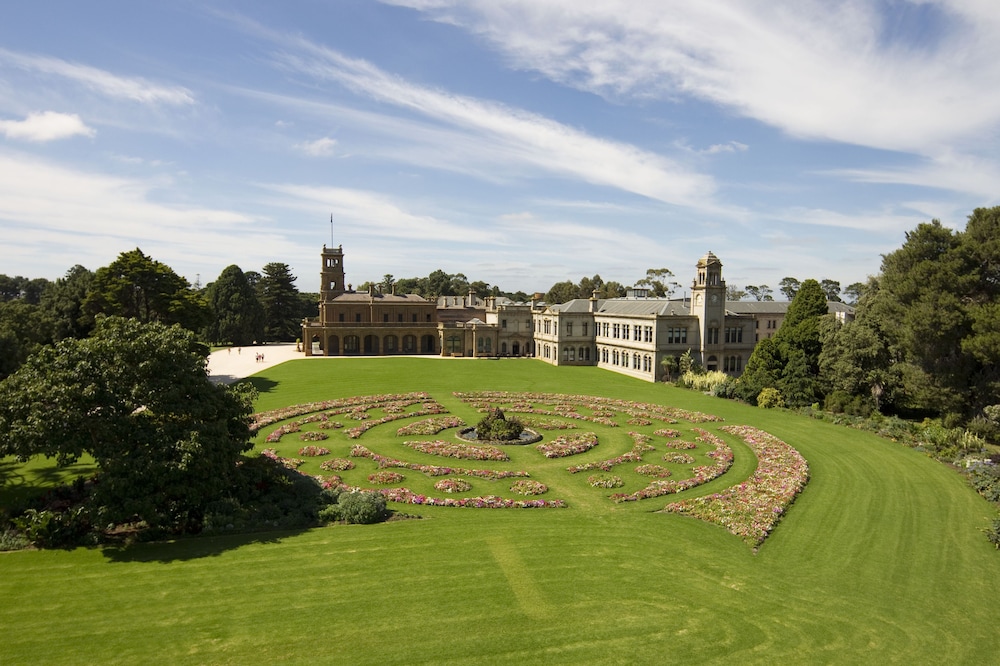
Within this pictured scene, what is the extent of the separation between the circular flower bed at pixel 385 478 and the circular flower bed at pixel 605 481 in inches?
348

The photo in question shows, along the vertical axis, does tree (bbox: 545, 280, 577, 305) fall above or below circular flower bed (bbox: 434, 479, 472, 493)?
above

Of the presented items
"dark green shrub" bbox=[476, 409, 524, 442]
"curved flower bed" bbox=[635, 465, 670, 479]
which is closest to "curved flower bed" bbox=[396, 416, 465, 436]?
"dark green shrub" bbox=[476, 409, 524, 442]

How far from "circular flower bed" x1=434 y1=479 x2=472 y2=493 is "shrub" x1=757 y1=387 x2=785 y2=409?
31.4 m

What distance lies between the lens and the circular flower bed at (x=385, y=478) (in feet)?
86.1

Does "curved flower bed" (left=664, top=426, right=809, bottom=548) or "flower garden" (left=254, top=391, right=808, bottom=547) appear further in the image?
"flower garden" (left=254, top=391, right=808, bottom=547)

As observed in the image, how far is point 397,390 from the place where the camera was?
173 feet

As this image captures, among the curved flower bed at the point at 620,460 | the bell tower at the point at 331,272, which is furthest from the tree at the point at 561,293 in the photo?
the curved flower bed at the point at 620,460

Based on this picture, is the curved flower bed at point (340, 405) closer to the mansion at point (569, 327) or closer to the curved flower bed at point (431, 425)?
the curved flower bed at point (431, 425)

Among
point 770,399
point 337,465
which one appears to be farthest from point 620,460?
point 770,399

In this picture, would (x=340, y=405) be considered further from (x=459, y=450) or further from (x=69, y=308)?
(x=69, y=308)

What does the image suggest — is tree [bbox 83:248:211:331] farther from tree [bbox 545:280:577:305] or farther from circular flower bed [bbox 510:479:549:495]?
tree [bbox 545:280:577:305]

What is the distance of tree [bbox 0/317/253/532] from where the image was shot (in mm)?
18469

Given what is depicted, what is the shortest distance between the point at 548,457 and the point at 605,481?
4882 millimetres

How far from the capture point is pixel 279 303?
348ft
